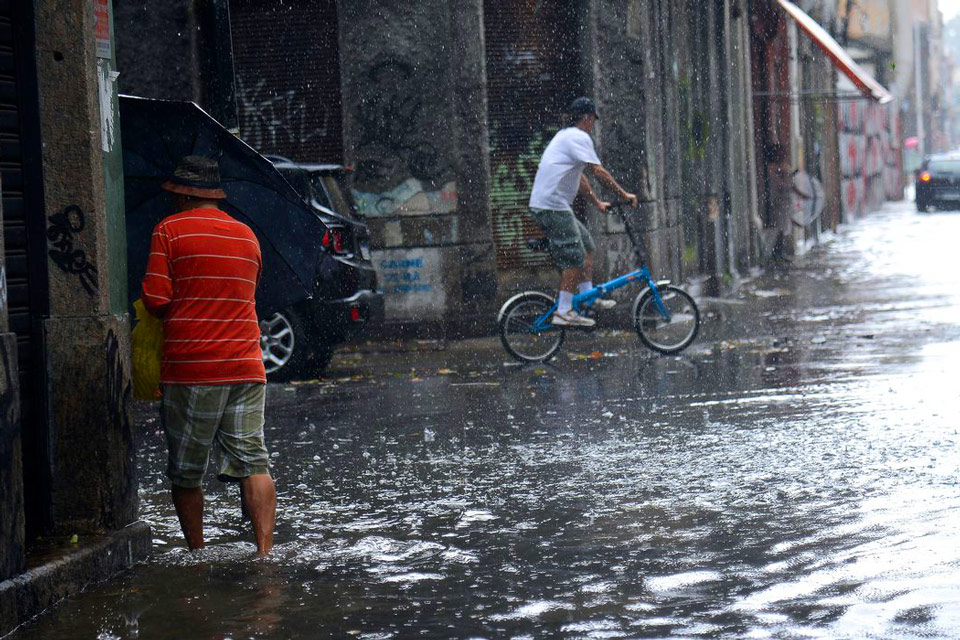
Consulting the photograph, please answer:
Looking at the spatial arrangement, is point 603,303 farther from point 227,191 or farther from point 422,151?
point 227,191

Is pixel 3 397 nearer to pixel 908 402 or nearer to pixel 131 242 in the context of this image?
pixel 131 242

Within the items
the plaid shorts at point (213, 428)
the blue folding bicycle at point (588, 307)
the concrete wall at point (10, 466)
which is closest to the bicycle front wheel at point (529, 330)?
the blue folding bicycle at point (588, 307)

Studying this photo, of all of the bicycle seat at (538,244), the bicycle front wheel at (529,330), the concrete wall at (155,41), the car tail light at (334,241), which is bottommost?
the bicycle front wheel at (529,330)

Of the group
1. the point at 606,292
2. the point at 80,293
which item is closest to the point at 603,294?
the point at 606,292

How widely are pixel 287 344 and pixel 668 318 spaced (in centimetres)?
338

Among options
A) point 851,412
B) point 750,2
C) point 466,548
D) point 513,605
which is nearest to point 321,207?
point 851,412

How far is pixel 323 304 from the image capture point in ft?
39.7

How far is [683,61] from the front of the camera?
65.0ft

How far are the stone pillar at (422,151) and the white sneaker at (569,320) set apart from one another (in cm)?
248

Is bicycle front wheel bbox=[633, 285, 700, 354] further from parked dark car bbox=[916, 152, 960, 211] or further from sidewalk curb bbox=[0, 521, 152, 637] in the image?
parked dark car bbox=[916, 152, 960, 211]

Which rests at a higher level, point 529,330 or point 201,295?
point 201,295

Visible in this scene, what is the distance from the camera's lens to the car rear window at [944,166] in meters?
44.2

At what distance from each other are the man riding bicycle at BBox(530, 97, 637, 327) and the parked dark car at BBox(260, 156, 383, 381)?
1752 millimetres

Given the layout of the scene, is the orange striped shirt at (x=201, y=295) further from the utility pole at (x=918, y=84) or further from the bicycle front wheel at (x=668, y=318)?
the utility pole at (x=918, y=84)
